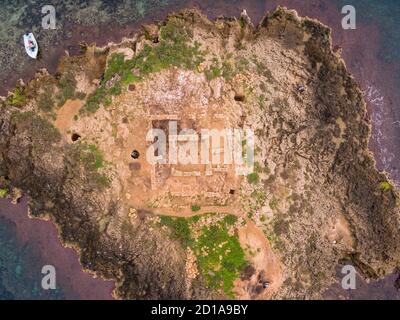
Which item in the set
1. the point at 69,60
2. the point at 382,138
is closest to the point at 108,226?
the point at 69,60

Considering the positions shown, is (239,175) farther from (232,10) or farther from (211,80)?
(232,10)

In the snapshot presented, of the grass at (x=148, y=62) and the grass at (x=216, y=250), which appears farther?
the grass at (x=148, y=62)

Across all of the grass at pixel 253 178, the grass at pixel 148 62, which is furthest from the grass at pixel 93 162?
the grass at pixel 253 178

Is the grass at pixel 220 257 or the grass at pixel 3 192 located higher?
the grass at pixel 3 192

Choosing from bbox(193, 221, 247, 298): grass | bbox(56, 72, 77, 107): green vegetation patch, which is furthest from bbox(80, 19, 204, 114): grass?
bbox(193, 221, 247, 298): grass

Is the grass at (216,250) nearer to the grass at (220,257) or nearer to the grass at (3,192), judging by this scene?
the grass at (220,257)
